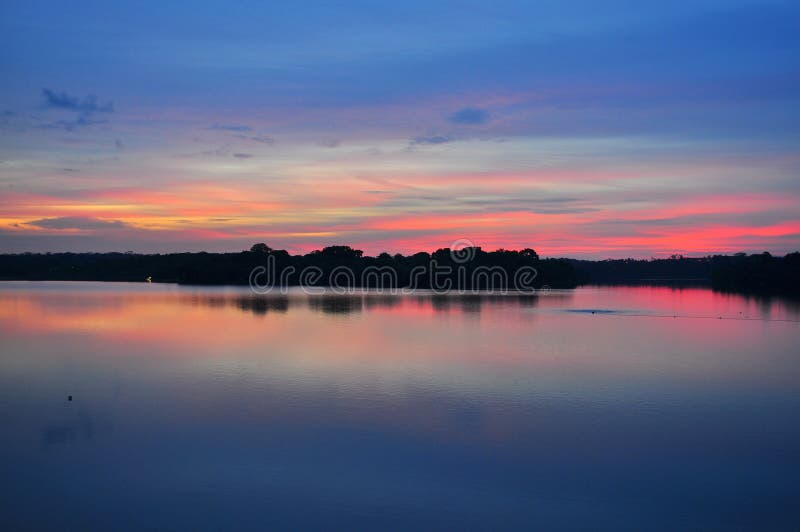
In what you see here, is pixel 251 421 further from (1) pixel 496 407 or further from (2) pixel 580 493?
(2) pixel 580 493

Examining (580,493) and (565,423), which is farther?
(565,423)

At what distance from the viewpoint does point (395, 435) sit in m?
12.0

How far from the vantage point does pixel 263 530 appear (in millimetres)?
8109

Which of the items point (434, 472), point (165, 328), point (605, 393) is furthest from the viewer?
point (165, 328)

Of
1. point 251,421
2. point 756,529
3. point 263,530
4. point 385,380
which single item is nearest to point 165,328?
point 385,380

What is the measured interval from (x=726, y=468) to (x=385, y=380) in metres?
8.68

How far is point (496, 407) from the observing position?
47.0ft

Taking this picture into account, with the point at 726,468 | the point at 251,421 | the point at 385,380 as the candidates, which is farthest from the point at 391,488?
the point at 385,380

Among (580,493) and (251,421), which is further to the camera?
(251,421)

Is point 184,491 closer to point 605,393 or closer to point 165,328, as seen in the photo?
point 605,393

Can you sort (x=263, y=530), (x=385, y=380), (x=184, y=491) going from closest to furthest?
(x=263, y=530) < (x=184, y=491) < (x=385, y=380)

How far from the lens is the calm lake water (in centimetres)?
877

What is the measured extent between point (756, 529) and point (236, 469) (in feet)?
22.6

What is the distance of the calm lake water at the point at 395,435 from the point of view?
28.8 feet
